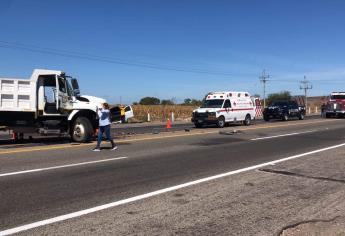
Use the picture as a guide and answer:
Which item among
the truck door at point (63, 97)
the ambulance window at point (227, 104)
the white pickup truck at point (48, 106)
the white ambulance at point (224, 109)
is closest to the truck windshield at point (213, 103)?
the white ambulance at point (224, 109)

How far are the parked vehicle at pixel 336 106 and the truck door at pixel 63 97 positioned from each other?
3383 cm

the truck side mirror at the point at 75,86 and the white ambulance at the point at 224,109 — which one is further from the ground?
the truck side mirror at the point at 75,86

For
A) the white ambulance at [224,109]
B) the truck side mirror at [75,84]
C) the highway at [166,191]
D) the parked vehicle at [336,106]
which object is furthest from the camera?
the parked vehicle at [336,106]

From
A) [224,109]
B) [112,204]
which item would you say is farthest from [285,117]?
[112,204]

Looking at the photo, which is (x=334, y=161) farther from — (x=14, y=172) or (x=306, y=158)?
(x=14, y=172)

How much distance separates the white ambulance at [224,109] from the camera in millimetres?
31016

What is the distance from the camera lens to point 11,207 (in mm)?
7383

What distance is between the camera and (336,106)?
46750mm

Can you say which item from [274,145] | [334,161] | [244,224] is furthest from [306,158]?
[244,224]

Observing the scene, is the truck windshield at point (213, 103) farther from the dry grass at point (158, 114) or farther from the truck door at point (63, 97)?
the truck door at point (63, 97)

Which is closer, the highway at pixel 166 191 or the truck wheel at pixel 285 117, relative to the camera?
the highway at pixel 166 191

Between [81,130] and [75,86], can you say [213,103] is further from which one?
[81,130]

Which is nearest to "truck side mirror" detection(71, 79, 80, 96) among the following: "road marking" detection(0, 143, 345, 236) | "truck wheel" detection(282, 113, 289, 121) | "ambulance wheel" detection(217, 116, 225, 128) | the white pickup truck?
the white pickup truck

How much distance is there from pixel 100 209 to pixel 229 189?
275 centimetres
